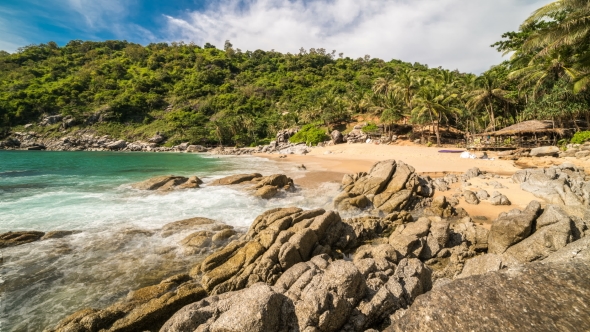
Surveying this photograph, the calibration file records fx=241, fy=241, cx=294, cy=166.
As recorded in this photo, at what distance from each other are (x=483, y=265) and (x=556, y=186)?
11.5 meters

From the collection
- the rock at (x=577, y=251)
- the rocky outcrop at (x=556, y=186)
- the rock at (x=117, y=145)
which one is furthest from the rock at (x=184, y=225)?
the rock at (x=117, y=145)

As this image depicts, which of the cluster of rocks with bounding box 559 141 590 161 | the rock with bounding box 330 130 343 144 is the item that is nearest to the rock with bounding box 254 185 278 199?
the cluster of rocks with bounding box 559 141 590 161

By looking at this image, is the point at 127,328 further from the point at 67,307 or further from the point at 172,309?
the point at 67,307

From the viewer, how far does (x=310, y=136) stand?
55.2 m

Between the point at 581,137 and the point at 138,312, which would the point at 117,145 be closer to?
the point at 138,312

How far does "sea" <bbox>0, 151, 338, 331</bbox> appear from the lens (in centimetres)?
711

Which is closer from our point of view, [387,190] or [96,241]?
[96,241]

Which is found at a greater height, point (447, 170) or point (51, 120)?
point (51, 120)

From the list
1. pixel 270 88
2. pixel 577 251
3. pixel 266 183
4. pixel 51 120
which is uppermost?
pixel 270 88

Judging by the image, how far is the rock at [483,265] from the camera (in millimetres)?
5684

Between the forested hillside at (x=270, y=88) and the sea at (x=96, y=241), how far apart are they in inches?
903

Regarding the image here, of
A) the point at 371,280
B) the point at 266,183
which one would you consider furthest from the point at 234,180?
the point at 371,280

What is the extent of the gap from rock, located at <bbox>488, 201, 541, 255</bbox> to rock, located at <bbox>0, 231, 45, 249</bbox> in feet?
61.2

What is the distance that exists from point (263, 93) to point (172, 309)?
101765 mm
